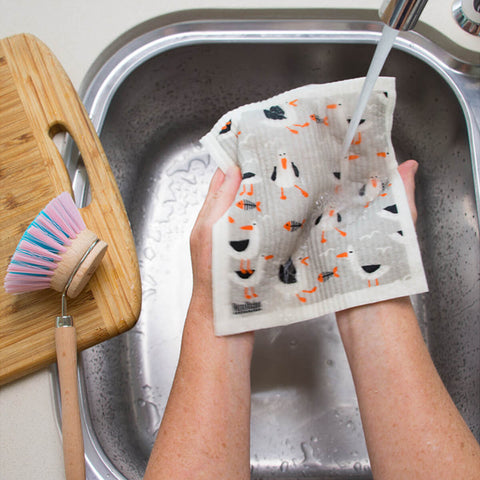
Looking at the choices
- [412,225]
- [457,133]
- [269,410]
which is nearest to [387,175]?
[412,225]

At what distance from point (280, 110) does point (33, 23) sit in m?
0.36

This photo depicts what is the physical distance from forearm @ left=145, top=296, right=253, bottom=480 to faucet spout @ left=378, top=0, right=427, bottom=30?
1.14 ft

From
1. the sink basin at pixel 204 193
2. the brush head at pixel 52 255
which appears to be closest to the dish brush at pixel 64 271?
the brush head at pixel 52 255

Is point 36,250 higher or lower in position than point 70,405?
higher

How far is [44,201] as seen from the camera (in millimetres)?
490

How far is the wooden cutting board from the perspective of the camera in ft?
1.50

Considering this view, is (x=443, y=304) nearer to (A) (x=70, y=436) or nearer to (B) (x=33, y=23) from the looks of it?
(A) (x=70, y=436)

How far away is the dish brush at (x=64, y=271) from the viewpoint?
1.39 feet

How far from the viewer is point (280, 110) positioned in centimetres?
52

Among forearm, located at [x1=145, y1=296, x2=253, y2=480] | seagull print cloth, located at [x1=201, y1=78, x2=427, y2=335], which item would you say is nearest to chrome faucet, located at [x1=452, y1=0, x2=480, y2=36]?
seagull print cloth, located at [x1=201, y1=78, x2=427, y2=335]

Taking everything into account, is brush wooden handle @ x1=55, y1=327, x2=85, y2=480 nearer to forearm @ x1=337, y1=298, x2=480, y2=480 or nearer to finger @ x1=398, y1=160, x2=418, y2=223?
forearm @ x1=337, y1=298, x2=480, y2=480

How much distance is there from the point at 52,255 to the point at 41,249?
12 mm

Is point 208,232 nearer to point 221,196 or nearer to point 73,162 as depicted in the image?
point 221,196

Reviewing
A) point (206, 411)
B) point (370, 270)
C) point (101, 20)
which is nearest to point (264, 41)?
point (101, 20)
